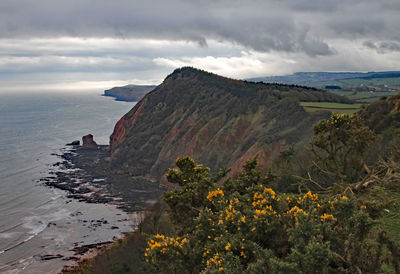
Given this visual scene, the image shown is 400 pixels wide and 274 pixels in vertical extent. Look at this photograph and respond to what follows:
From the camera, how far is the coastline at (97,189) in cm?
4625

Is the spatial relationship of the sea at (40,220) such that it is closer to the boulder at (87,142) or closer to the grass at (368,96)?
the boulder at (87,142)

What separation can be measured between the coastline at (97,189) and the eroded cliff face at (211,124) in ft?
19.2

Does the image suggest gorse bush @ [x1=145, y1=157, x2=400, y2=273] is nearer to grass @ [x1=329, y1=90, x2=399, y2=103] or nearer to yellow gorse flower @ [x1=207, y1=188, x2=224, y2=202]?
yellow gorse flower @ [x1=207, y1=188, x2=224, y2=202]

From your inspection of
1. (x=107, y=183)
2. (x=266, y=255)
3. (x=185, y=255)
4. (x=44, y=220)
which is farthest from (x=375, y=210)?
(x=107, y=183)

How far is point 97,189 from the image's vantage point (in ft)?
234

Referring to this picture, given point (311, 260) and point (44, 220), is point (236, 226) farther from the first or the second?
point (44, 220)

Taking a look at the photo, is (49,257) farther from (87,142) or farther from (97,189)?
(87,142)

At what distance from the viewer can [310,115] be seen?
7006cm

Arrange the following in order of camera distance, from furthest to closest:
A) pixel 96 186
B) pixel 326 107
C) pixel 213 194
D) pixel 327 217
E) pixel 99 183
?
1. pixel 326 107
2. pixel 99 183
3. pixel 96 186
4. pixel 213 194
5. pixel 327 217

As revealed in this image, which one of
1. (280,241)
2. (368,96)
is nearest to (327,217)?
(280,241)

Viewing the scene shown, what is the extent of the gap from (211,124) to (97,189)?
108 feet

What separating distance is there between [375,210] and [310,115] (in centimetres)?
6201

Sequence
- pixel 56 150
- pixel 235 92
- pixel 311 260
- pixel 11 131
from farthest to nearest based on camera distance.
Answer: pixel 11 131
pixel 56 150
pixel 235 92
pixel 311 260

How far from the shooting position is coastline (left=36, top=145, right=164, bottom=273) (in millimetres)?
46250
